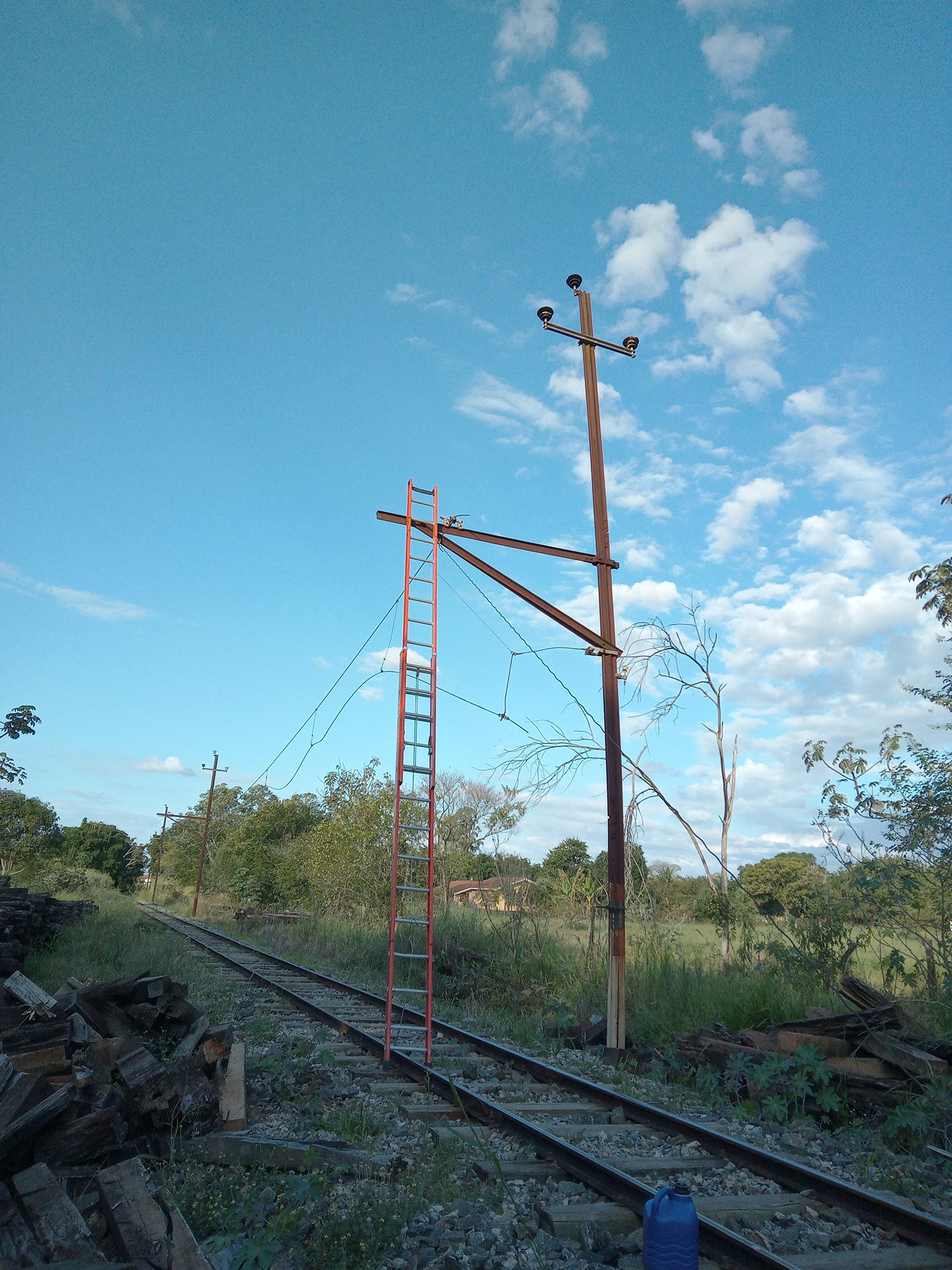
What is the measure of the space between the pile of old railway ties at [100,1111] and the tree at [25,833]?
49.1 ft

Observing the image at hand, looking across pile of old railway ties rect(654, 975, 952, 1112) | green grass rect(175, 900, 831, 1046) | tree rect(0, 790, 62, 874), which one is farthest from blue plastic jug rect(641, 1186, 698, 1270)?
tree rect(0, 790, 62, 874)

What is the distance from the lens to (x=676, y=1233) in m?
3.48

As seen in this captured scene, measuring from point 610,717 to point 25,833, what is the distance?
43.2m

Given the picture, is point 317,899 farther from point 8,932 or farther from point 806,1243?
point 806,1243

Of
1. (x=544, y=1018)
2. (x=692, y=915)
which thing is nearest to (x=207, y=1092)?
(x=544, y=1018)

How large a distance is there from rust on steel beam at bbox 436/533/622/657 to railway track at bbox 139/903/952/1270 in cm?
476

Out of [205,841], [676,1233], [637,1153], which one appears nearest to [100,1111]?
[676,1233]

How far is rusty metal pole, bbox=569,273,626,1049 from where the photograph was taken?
879cm

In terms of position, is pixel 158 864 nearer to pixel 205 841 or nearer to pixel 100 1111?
pixel 205 841

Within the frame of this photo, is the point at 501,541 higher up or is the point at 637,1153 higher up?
the point at 501,541

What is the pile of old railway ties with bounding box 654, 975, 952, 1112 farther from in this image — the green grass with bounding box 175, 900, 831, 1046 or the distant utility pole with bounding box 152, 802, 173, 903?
the distant utility pole with bounding box 152, 802, 173, 903

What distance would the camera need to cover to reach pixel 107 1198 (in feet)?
12.1

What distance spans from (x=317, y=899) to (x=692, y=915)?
17.7 metres

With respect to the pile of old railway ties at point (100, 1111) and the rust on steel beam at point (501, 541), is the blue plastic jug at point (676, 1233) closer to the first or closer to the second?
the pile of old railway ties at point (100, 1111)
